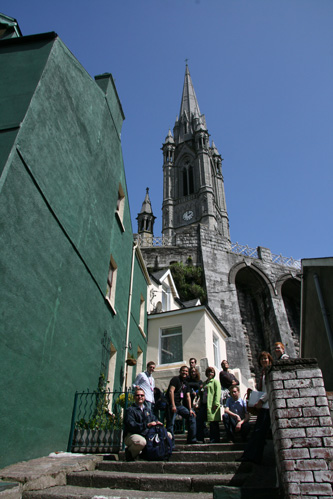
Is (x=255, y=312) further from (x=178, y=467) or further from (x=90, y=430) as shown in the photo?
(x=178, y=467)

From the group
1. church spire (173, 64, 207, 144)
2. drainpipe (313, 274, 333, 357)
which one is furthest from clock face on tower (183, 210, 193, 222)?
drainpipe (313, 274, 333, 357)

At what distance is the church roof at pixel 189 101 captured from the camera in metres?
67.6

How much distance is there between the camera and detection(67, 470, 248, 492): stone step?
414cm

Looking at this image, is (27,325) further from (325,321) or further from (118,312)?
(325,321)

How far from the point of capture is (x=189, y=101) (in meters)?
70.3

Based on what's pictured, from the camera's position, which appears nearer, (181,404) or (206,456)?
(206,456)

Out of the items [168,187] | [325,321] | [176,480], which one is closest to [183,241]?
[325,321]

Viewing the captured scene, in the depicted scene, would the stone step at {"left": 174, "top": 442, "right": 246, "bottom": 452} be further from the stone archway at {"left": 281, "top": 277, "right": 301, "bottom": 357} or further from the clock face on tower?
the clock face on tower

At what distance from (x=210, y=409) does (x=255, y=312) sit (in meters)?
20.9

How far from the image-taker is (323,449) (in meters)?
3.42

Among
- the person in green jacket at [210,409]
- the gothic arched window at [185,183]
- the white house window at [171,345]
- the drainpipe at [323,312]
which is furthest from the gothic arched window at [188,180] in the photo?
the person in green jacket at [210,409]

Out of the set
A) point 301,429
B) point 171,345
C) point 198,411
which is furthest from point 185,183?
point 301,429

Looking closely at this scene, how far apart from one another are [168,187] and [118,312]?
45.2 m

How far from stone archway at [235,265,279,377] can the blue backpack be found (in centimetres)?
1908
